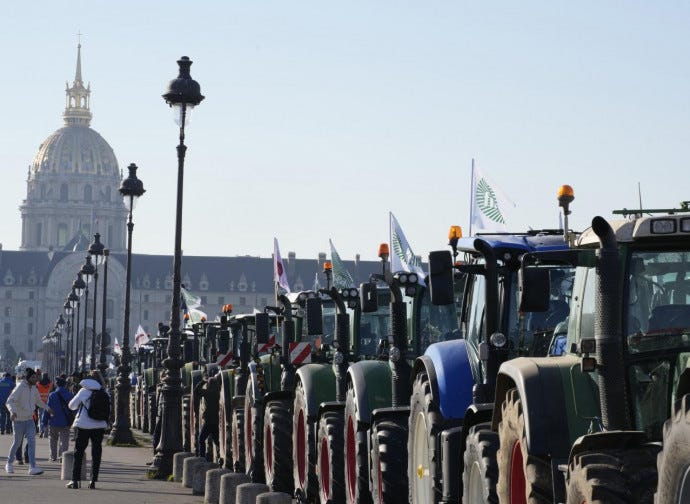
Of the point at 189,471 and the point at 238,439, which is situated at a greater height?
the point at 238,439

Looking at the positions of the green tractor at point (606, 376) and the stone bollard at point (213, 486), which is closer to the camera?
the green tractor at point (606, 376)

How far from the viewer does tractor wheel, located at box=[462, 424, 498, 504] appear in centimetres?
933

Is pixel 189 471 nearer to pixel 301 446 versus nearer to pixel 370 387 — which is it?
pixel 301 446

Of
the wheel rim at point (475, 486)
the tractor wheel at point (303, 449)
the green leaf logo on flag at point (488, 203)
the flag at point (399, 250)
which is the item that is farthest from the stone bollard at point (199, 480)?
the wheel rim at point (475, 486)

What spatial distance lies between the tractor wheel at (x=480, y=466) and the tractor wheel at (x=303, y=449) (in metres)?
5.70

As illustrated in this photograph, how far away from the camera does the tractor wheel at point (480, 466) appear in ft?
30.6

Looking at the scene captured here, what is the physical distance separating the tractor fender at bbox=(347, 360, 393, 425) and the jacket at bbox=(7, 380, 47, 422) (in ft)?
41.1

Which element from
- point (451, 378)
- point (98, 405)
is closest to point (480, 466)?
point (451, 378)

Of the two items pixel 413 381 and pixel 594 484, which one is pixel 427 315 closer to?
pixel 413 381

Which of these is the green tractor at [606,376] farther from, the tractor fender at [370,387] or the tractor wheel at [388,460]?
the tractor fender at [370,387]

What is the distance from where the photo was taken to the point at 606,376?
26.0ft

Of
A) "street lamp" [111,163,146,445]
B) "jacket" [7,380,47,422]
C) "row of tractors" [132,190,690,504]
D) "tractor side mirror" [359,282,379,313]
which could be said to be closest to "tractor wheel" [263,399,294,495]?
"row of tractors" [132,190,690,504]

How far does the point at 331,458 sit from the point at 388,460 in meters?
2.16

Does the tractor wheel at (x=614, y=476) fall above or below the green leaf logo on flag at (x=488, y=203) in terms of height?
below
